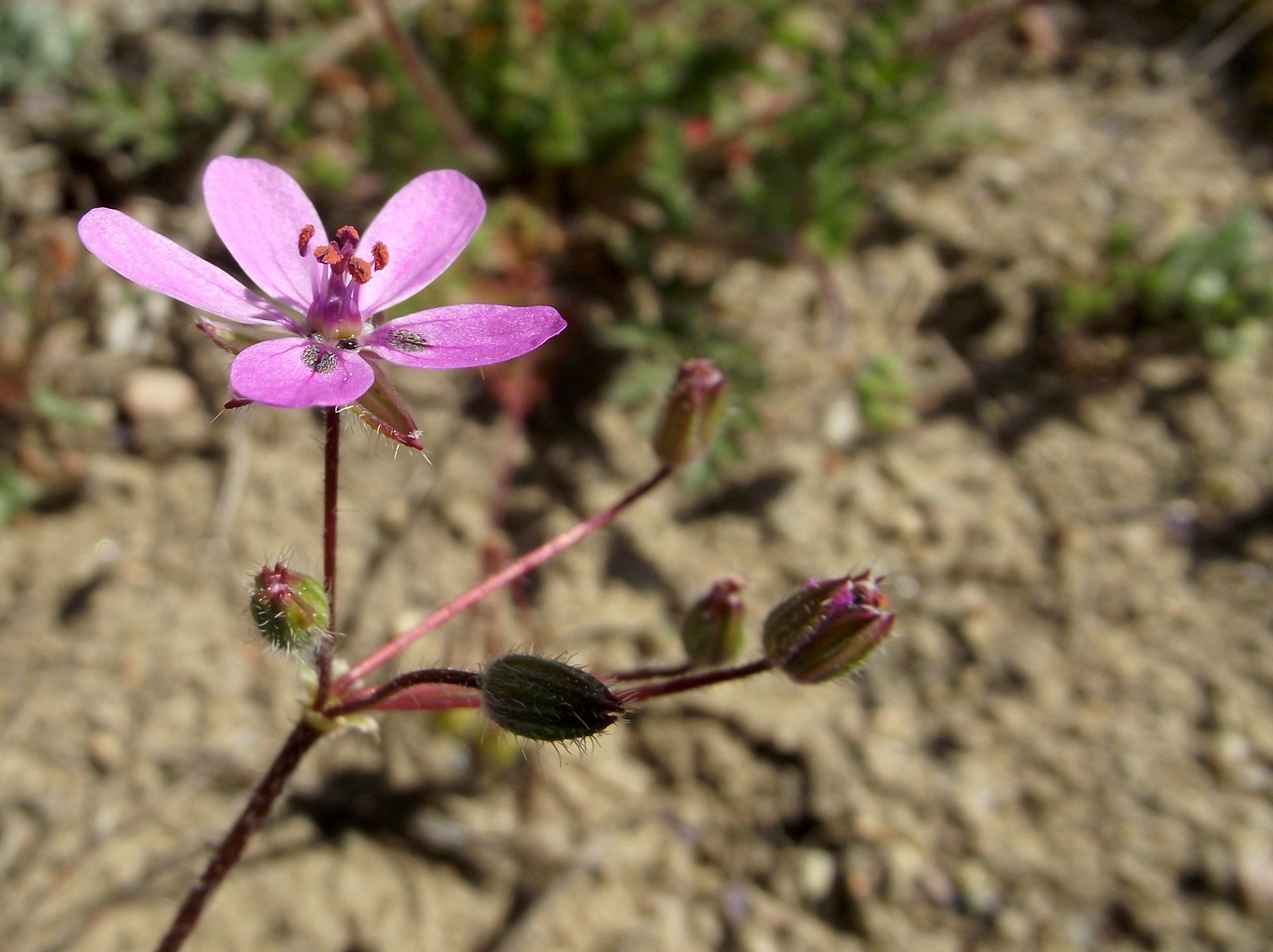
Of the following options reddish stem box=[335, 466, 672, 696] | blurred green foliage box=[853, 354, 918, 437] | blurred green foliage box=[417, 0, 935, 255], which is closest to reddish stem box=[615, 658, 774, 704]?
reddish stem box=[335, 466, 672, 696]

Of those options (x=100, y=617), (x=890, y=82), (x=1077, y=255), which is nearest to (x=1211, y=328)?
(x=1077, y=255)

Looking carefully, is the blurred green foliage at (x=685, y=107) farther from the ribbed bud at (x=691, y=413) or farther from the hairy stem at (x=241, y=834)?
the hairy stem at (x=241, y=834)

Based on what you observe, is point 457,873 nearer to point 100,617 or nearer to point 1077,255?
point 100,617

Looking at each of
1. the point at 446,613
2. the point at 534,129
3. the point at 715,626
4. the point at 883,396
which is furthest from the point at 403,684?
the point at 534,129

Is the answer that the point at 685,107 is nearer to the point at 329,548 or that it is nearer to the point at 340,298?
the point at 340,298

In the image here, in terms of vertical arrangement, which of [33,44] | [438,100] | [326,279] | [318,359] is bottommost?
[318,359]

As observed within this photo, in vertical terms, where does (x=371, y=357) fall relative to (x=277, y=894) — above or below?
above
